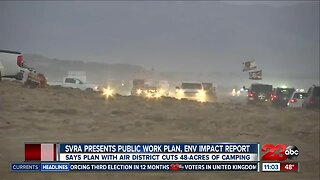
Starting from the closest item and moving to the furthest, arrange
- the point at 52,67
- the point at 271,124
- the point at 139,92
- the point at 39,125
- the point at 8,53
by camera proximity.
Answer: the point at 8,53
the point at 39,125
the point at 52,67
the point at 271,124
the point at 139,92

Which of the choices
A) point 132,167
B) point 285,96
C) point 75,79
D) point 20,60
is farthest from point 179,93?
point 132,167

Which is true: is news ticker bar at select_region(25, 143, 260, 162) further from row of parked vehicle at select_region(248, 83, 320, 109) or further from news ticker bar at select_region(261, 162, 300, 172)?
row of parked vehicle at select_region(248, 83, 320, 109)

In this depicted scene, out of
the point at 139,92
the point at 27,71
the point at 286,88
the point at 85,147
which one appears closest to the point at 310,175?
the point at 85,147

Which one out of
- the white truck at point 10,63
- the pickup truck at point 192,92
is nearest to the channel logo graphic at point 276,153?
the white truck at point 10,63

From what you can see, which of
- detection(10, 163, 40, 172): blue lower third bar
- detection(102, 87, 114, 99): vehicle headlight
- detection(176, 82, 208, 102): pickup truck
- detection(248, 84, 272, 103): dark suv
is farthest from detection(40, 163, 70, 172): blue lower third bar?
detection(248, 84, 272, 103): dark suv

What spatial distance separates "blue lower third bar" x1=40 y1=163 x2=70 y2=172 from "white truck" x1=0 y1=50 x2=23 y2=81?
2.91 metres

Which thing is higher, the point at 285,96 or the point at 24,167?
the point at 285,96

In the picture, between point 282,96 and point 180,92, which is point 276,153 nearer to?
point 180,92

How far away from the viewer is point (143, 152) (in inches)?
287

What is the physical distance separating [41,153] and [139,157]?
1.87 metres

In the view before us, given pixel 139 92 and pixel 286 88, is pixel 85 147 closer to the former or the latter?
pixel 139 92

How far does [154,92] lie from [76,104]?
14.2 m

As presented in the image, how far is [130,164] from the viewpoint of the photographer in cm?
720

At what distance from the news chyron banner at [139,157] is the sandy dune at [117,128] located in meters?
0.35
